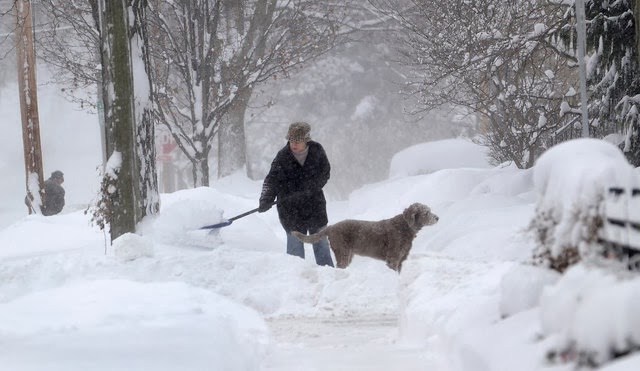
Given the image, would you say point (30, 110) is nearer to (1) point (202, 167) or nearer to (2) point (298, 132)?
(1) point (202, 167)

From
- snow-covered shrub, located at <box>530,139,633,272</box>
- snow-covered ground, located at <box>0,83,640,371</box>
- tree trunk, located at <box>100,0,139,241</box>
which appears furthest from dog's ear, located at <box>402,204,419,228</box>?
snow-covered shrub, located at <box>530,139,633,272</box>

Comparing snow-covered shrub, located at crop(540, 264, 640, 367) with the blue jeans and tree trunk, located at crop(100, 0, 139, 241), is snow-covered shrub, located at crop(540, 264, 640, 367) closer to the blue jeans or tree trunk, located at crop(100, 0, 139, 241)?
the blue jeans

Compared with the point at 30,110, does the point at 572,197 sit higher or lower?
lower

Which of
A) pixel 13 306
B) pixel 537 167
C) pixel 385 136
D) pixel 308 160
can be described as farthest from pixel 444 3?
pixel 385 136

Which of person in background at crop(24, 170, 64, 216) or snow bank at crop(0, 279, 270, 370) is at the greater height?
person in background at crop(24, 170, 64, 216)

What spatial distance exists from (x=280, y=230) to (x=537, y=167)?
1468 centimetres

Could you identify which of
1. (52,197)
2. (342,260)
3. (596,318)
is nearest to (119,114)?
(342,260)

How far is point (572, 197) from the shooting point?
350 cm

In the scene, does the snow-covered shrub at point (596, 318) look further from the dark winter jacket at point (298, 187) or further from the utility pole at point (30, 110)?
the utility pole at point (30, 110)

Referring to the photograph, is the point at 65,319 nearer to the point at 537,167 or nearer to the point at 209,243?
the point at 537,167

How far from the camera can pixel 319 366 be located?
17.7 ft

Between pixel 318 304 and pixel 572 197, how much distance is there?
198 inches

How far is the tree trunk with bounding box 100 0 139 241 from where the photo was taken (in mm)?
10445

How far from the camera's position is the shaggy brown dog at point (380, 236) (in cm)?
954
